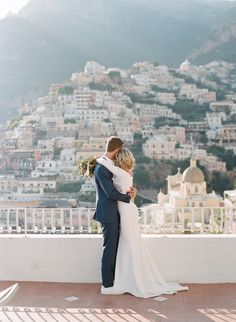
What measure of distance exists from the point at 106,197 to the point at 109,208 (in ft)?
0.25

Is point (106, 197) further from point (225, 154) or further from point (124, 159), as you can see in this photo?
point (225, 154)

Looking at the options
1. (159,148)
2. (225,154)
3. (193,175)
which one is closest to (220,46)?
(225,154)

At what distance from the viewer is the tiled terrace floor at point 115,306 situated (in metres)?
2.74

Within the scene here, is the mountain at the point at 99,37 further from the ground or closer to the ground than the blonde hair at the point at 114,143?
further from the ground

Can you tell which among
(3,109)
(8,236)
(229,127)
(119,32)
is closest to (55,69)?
(3,109)

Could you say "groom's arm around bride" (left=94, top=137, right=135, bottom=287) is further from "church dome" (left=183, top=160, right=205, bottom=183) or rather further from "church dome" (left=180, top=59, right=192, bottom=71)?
"church dome" (left=180, top=59, right=192, bottom=71)

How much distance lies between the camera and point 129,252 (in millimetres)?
3154

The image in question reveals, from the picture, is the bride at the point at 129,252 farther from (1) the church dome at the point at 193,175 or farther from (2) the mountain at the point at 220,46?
(2) the mountain at the point at 220,46

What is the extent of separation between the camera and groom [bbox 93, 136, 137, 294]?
121 inches

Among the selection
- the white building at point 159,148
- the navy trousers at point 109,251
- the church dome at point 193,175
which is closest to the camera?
the navy trousers at point 109,251

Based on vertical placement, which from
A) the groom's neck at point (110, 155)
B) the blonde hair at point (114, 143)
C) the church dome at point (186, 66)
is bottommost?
the groom's neck at point (110, 155)

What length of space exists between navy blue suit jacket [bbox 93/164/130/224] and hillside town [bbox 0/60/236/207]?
28.9 m

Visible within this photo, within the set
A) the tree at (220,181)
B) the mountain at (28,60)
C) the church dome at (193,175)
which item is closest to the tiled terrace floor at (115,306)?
the church dome at (193,175)

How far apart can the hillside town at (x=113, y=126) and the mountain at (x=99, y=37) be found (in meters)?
3.23
